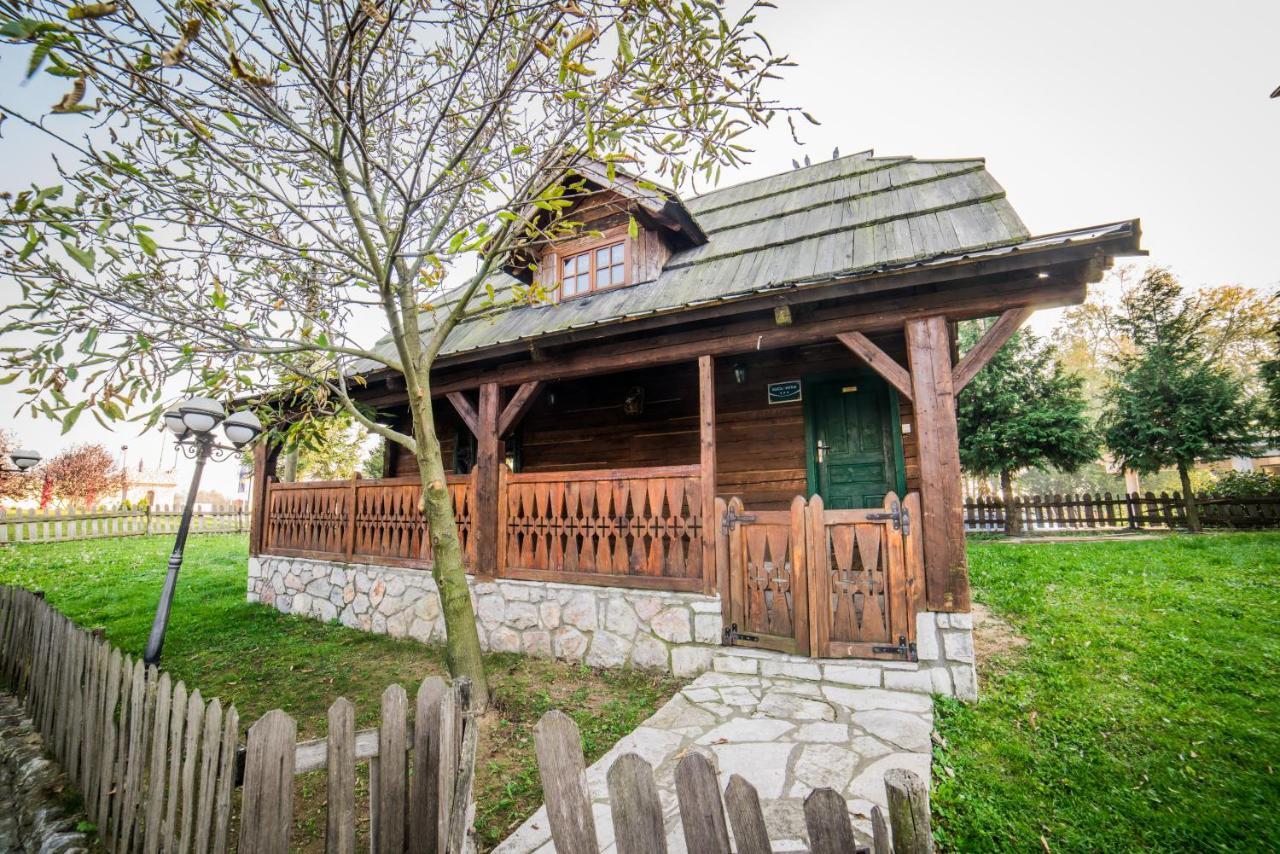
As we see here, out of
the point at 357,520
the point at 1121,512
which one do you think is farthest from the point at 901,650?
the point at 1121,512

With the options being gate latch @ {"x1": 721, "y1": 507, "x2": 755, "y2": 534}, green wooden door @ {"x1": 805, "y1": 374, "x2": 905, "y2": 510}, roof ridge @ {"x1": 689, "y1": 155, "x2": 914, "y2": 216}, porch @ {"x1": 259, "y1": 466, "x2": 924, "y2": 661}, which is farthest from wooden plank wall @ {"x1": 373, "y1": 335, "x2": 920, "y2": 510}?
roof ridge @ {"x1": 689, "y1": 155, "x2": 914, "y2": 216}

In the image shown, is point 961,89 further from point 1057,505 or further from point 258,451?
point 258,451

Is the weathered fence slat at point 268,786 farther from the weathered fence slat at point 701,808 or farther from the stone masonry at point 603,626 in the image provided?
the stone masonry at point 603,626

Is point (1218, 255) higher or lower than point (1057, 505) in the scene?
higher

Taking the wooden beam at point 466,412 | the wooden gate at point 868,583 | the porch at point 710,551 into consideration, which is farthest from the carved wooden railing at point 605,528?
the wooden gate at point 868,583

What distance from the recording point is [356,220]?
139 inches

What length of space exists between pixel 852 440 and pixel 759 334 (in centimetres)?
240

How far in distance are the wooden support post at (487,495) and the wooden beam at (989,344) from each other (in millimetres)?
4840

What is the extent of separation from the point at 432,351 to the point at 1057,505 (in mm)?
17143

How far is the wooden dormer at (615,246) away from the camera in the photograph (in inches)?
286

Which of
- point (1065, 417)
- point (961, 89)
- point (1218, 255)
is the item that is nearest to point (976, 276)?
point (961, 89)

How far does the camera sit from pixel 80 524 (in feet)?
53.7

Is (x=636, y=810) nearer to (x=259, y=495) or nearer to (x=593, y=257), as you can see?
(x=593, y=257)

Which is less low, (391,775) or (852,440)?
(852,440)
